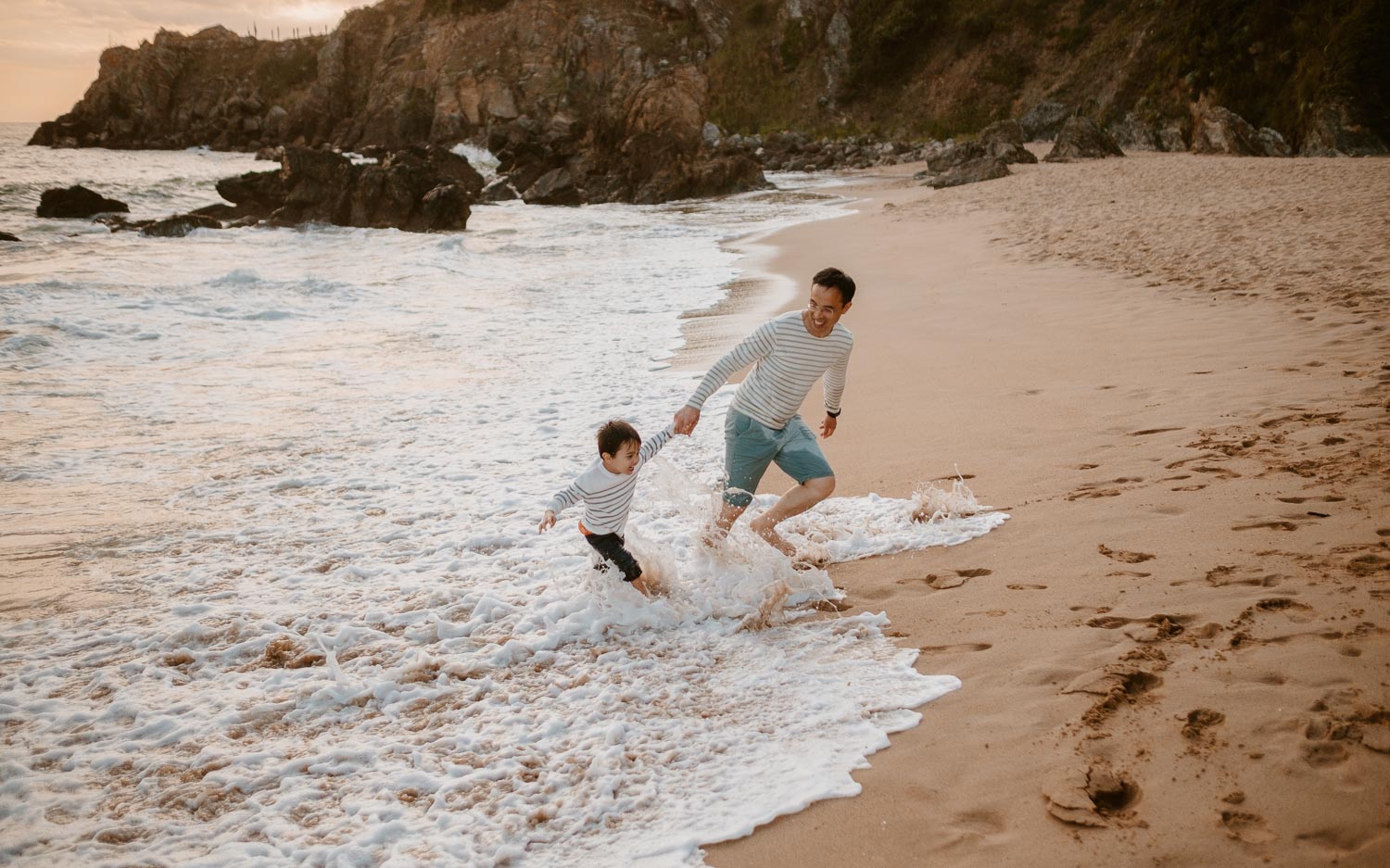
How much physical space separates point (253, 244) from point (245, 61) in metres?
78.0

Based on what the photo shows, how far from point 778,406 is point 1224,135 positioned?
90.3 feet

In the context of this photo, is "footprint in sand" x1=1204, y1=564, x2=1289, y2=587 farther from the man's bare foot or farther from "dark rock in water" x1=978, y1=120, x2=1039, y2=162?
"dark rock in water" x1=978, y1=120, x2=1039, y2=162

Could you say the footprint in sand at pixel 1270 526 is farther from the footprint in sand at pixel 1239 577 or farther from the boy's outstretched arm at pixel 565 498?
the boy's outstretched arm at pixel 565 498

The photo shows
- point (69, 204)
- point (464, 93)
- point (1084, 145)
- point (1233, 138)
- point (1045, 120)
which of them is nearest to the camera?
point (69, 204)

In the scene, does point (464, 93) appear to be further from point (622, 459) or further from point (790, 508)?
point (622, 459)

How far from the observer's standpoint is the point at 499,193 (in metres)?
36.3

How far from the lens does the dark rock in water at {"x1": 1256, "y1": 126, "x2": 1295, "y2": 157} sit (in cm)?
2417

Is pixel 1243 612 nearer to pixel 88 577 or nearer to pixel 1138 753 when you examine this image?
pixel 1138 753

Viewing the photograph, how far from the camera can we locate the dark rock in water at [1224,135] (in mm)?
24781

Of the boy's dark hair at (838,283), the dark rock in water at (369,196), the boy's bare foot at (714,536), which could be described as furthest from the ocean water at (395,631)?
the dark rock in water at (369,196)

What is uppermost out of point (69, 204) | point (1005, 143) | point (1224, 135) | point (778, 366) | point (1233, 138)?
point (1005, 143)

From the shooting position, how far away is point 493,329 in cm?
1159

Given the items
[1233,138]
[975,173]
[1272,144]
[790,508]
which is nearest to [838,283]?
[790,508]

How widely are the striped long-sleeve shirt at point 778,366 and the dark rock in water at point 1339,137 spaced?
24967mm
